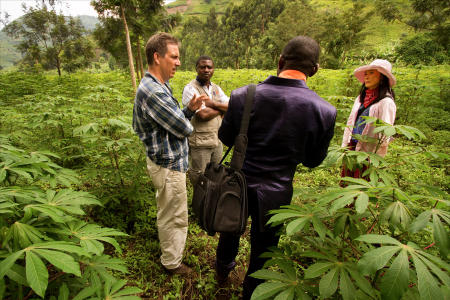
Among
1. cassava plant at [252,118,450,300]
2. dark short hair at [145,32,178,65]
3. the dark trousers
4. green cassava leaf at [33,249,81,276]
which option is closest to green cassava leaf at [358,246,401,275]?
cassava plant at [252,118,450,300]

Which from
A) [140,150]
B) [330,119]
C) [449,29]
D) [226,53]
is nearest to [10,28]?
[226,53]

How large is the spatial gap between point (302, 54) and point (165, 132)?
3.73 feet

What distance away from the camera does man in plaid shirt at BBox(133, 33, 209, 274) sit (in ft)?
5.32

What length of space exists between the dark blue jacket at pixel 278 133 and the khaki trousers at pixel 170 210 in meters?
0.64

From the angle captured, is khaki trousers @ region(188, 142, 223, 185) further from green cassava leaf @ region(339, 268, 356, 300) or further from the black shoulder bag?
green cassava leaf @ region(339, 268, 356, 300)

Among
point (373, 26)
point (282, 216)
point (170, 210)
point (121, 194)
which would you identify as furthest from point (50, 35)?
point (373, 26)

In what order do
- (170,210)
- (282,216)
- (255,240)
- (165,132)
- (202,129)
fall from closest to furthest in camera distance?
(282,216)
(255,240)
(165,132)
(170,210)
(202,129)

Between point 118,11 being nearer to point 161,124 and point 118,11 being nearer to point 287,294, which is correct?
point 161,124

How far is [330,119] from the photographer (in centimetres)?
123

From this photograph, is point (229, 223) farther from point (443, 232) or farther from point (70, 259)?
point (443, 232)

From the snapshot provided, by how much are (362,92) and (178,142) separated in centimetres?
220

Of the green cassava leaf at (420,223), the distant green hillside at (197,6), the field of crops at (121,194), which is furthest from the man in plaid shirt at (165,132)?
the distant green hillside at (197,6)

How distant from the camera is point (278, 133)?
4.09 ft

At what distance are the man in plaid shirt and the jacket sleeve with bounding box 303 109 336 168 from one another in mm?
920
